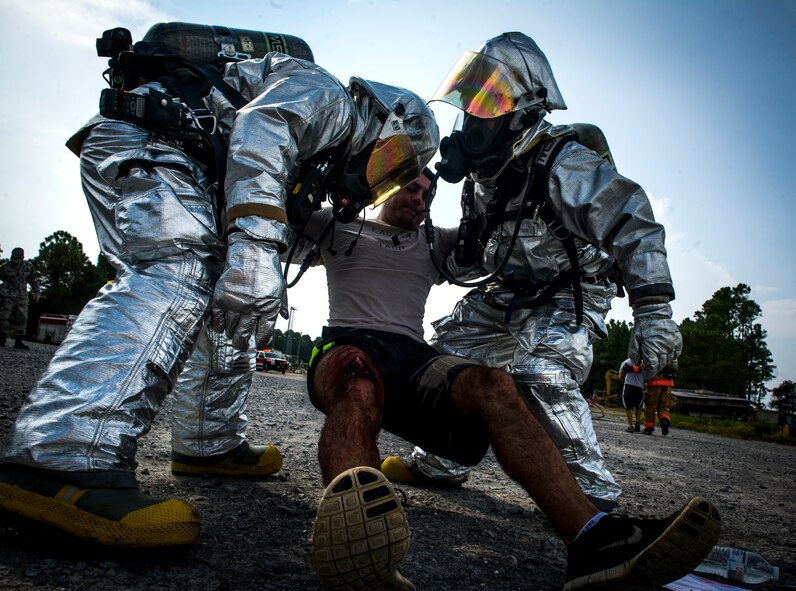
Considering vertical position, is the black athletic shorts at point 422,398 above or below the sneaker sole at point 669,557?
above

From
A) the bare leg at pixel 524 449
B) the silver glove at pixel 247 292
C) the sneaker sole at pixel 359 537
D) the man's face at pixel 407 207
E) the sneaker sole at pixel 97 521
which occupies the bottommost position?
the sneaker sole at pixel 97 521

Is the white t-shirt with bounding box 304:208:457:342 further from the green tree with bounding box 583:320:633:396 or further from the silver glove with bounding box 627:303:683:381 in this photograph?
the green tree with bounding box 583:320:633:396

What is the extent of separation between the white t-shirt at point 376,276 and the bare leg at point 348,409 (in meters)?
0.53

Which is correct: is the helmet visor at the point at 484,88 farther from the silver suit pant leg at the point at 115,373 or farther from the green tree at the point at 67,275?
the green tree at the point at 67,275

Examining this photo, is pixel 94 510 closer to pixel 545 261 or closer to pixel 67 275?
pixel 545 261

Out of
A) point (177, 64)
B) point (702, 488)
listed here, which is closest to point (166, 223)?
point (177, 64)

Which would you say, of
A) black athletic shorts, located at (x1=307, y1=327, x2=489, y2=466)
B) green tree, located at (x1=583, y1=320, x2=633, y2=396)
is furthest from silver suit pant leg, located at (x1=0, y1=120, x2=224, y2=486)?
green tree, located at (x1=583, y1=320, x2=633, y2=396)

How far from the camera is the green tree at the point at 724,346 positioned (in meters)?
42.4

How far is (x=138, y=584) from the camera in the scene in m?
1.43

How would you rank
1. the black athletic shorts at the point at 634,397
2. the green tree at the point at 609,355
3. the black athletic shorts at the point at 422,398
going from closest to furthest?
the black athletic shorts at the point at 422,398 → the black athletic shorts at the point at 634,397 → the green tree at the point at 609,355

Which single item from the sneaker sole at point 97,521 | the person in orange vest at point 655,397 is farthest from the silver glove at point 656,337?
the person in orange vest at point 655,397

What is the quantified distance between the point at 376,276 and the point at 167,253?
Result: 1.07 m

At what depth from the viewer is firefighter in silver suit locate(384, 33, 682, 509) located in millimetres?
2578

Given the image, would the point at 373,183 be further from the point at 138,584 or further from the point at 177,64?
the point at 138,584
